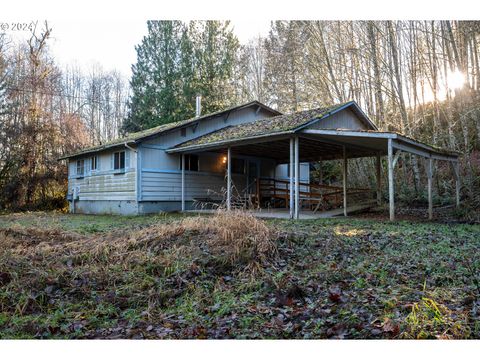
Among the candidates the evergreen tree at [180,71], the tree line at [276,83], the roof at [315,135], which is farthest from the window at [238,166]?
the evergreen tree at [180,71]

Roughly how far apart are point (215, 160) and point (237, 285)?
11787mm

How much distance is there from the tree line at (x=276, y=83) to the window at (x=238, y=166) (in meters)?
6.38

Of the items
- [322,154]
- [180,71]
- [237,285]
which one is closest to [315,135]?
[322,154]

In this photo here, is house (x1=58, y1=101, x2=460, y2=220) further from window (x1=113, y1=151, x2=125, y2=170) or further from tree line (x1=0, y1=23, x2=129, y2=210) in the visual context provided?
tree line (x1=0, y1=23, x2=129, y2=210)

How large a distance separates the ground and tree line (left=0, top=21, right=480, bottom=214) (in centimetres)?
888

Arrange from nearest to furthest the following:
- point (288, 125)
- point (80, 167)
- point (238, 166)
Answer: point (288, 125) → point (238, 166) → point (80, 167)

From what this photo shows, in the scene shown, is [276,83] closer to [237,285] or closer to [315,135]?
[315,135]

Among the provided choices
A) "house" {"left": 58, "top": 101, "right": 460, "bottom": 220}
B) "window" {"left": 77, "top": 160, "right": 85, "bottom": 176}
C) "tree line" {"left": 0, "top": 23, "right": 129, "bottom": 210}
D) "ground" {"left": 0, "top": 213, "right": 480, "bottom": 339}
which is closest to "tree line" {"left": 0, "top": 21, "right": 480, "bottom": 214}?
"tree line" {"left": 0, "top": 23, "right": 129, "bottom": 210}

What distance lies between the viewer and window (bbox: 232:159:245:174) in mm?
16078

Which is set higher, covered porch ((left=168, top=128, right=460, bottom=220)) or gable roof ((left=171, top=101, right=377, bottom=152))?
gable roof ((left=171, top=101, right=377, bottom=152))

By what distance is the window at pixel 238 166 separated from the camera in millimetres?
16078

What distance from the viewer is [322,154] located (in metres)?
14.8

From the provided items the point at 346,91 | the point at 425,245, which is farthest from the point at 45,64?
the point at 425,245

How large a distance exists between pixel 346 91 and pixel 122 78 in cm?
2081
